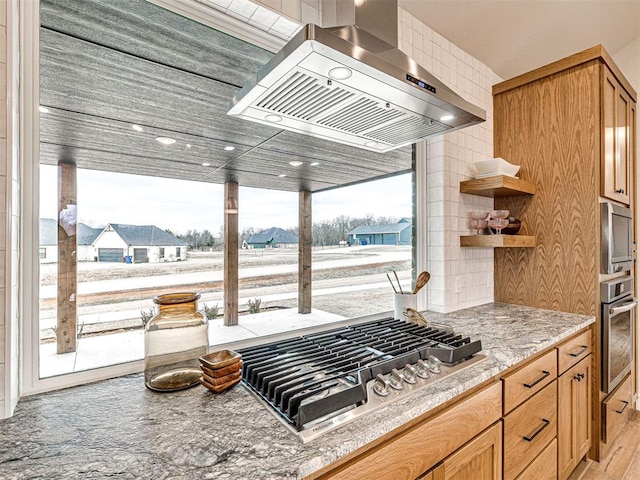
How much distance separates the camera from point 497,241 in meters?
2.02

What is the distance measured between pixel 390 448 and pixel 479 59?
254 cm

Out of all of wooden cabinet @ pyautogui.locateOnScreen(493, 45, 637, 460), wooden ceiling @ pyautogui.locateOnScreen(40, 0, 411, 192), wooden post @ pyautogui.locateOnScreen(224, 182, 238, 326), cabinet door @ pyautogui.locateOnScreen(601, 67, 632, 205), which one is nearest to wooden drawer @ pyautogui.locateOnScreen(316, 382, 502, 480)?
wooden post @ pyautogui.locateOnScreen(224, 182, 238, 326)

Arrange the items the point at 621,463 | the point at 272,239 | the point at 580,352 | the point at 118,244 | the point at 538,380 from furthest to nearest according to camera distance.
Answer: the point at 621,463 < the point at 580,352 < the point at 272,239 < the point at 538,380 < the point at 118,244

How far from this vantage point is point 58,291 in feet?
3.54

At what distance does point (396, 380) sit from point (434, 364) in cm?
20

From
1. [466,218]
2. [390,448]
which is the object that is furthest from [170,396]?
[466,218]

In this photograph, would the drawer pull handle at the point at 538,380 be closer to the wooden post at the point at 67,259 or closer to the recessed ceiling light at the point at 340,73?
the recessed ceiling light at the point at 340,73

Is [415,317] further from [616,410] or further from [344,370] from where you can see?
[616,410]

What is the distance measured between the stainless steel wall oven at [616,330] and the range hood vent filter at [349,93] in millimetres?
1544

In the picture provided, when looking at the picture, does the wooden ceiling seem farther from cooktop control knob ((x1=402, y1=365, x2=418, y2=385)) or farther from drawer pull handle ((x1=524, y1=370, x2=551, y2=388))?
drawer pull handle ((x1=524, y1=370, x2=551, y2=388))

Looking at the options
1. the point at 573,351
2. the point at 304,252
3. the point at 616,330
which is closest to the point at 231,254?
the point at 304,252

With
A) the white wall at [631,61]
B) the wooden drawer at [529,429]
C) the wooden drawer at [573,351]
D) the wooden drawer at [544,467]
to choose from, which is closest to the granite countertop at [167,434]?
the wooden drawer at [529,429]

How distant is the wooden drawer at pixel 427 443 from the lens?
82cm

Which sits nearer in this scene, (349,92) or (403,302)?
(349,92)
